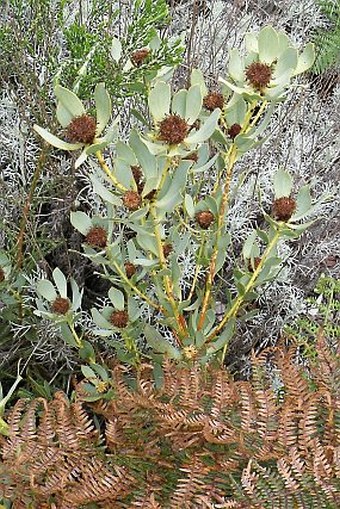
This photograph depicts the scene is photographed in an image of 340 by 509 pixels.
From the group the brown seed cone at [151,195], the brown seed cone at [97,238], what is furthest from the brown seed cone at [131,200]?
the brown seed cone at [97,238]

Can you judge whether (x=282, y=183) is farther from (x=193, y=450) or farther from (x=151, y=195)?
(x=193, y=450)

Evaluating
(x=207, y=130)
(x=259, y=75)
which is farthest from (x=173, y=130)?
(x=259, y=75)

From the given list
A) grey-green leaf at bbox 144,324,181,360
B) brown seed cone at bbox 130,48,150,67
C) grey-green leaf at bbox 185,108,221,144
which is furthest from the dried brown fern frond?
brown seed cone at bbox 130,48,150,67

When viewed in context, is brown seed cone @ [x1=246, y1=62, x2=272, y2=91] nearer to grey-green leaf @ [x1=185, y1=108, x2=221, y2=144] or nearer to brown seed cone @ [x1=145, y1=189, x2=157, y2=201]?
grey-green leaf @ [x1=185, y1=108, x2=221, y2=144]

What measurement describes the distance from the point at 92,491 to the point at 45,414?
141mm

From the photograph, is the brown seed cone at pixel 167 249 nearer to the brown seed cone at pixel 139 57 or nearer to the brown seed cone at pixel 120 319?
the brown seed cone at pixel 120 319

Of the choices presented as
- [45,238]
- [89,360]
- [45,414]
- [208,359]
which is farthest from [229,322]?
[45,238]

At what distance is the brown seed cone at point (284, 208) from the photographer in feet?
3.42

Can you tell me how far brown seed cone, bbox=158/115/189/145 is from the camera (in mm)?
900

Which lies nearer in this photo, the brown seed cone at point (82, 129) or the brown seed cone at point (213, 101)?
the brown seed cone at point (82, 129)

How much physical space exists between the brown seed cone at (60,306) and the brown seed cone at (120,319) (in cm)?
8

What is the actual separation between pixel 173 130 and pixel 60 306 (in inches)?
16.4

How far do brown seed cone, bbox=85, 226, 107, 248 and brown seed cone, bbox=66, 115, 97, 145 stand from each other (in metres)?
0.20

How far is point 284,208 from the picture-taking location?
1.04 m
